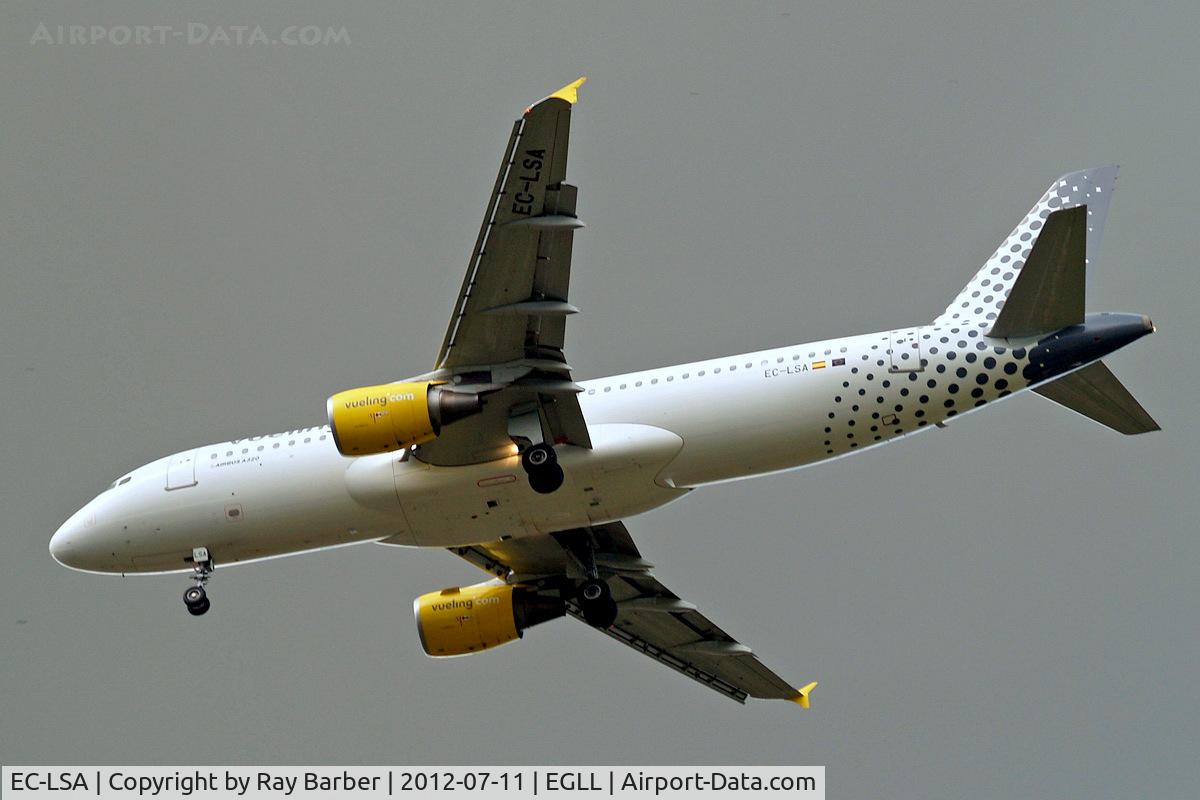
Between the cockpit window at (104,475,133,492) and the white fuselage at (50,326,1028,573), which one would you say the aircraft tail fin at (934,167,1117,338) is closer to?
the white fuselage at (50,326,1028,573)

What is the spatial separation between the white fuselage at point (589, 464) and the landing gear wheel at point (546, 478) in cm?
42

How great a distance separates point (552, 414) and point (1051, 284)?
8.36m

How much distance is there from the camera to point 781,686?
35.5 meters

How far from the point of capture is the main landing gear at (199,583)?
1219 inches

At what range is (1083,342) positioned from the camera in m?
27.3

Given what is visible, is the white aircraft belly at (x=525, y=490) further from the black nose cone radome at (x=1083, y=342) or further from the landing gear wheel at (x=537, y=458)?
the black nose cone radome at (x=1083, y=342)

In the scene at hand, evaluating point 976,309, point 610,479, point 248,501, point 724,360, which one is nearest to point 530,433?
point 610,479

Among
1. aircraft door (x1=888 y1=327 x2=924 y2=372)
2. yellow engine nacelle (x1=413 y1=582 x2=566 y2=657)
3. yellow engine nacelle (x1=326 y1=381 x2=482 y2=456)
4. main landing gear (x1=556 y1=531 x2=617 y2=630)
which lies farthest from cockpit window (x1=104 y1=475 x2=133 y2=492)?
aircraft door (x1=888 y1=327 x2=924 y2=372)

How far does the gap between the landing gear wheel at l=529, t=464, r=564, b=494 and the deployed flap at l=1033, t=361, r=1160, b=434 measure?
8028 mm

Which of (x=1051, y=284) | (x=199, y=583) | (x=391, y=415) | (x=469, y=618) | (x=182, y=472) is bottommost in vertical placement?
(x=469, y=618)

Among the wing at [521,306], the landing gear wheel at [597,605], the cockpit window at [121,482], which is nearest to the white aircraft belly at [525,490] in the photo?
the wing at [521,306]

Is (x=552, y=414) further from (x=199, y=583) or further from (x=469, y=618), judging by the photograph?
(x=199, y=583)

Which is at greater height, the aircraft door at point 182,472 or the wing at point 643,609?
the aircraft door at point 182,472

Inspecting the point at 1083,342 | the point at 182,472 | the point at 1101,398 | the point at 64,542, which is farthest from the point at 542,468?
the point at 64,542
